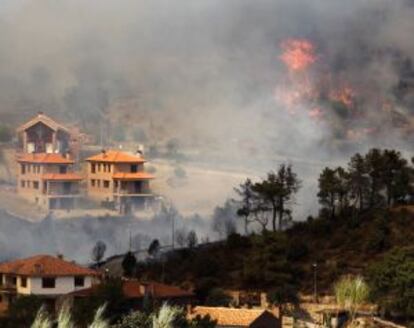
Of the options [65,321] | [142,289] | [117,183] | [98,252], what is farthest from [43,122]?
[65,321]

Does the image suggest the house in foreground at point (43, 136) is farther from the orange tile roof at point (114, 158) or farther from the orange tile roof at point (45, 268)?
the orange tile roof at point (45, 268)

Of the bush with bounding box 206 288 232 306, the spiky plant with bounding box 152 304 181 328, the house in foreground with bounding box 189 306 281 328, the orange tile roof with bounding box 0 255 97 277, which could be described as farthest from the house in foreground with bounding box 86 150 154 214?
the spiky plant with bounding box 152 304 181 328

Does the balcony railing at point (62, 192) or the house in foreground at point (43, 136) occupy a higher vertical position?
the house in foreground at point (43, 136)

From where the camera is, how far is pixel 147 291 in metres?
47.4

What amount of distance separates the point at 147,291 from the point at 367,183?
15.1 metres

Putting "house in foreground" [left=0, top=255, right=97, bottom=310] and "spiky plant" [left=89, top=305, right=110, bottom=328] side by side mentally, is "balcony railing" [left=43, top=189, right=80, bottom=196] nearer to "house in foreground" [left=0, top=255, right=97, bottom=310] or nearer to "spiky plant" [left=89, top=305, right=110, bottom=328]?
"house in foreground" [left=0, top=255, right=97, bottom=310]

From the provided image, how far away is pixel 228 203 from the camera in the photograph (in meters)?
67.4

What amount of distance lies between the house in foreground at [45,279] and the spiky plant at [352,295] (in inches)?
311

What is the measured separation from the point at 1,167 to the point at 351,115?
1902 centimetres

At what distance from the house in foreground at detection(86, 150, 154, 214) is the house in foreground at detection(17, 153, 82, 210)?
0.84 meters

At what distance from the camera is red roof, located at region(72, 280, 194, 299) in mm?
47075

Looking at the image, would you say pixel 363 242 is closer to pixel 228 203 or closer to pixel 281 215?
pixel 281 215

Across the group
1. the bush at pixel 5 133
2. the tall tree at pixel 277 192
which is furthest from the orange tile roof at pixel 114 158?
the tall tree at pixel 277 192

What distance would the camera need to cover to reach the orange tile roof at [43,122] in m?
67.7
